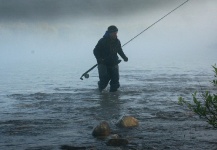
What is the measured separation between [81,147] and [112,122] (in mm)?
2299

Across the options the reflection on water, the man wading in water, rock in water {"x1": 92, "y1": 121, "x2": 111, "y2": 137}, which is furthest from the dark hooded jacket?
rock in water {"x1": 92, "y1": 121, "x2": 111, "y2": 137}

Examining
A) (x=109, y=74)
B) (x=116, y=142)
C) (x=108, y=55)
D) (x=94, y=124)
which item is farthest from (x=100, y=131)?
(x=109, y=74)

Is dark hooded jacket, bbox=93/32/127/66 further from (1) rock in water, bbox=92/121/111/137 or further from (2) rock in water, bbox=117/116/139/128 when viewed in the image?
(1) rock in water, bbox=92/121/111/137

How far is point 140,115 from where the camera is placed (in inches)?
373

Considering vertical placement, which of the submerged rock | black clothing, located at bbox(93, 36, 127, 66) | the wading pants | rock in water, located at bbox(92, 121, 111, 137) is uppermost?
black clothing, located at bbox(93, 36, 127, 66)

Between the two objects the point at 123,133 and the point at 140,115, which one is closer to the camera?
the point at 123,133

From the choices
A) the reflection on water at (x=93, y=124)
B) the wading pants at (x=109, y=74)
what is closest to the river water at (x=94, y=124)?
the reflection on water at (x=93, y=124)

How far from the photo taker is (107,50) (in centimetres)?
1527

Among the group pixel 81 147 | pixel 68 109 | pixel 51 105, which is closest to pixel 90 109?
pixel 68 109

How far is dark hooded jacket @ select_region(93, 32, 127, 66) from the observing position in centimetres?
1518

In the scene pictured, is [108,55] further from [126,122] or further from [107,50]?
[126,122]

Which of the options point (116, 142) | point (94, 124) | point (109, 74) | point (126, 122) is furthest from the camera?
point (109, 74)

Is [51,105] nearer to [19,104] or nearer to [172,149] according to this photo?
[19,104]

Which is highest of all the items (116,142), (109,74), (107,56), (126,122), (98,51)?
(98,51)
